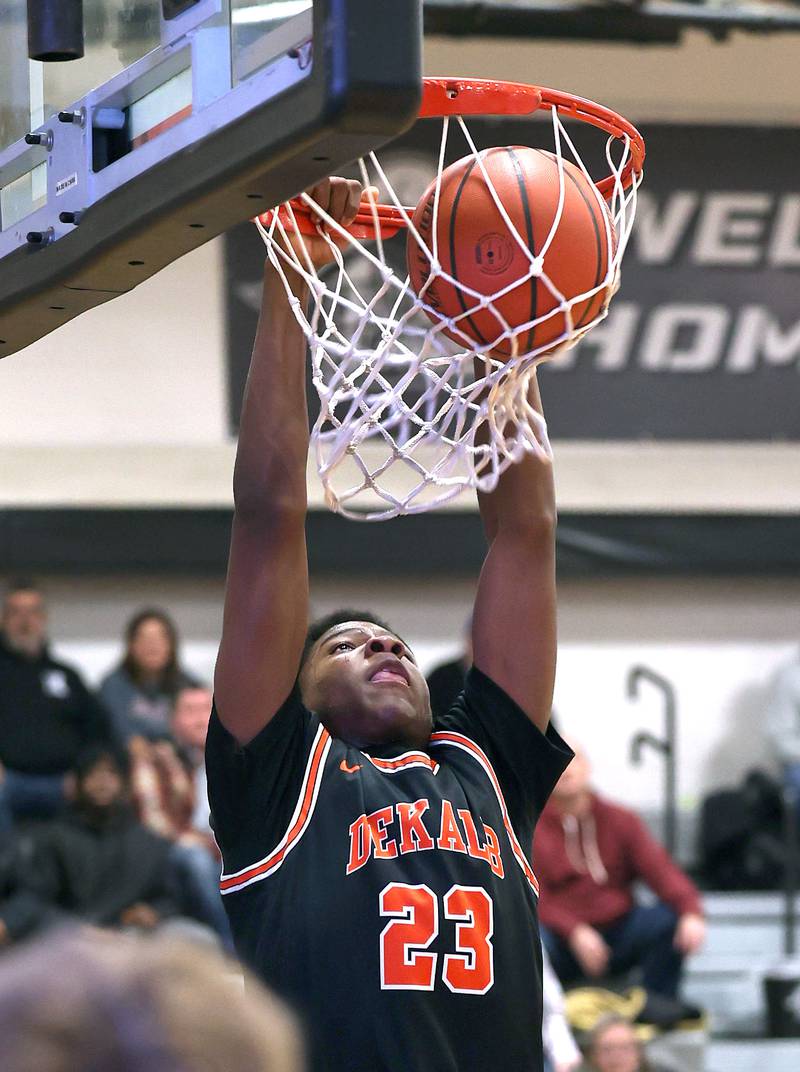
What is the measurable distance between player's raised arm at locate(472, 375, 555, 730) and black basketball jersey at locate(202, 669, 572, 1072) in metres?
0.21

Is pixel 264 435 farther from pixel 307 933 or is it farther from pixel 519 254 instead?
pixel 307 933

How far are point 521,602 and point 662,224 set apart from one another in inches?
265

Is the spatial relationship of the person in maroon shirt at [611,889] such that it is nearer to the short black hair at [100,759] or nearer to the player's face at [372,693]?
the short black hair at [100,759]

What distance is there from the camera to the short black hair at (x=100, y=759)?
7039 mm

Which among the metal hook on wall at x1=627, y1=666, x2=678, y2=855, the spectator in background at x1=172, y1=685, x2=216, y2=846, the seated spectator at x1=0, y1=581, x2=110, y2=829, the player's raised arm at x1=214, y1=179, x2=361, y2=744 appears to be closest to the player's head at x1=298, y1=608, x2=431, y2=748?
the player's raised arm at x1=214, y1=179, x2=361, y2=744

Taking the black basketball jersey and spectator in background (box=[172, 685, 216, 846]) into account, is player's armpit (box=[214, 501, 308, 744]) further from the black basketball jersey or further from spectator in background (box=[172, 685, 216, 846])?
spectator in background (box=[172, 685, 216, 846])

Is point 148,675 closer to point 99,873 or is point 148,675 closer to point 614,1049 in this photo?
point 99,873

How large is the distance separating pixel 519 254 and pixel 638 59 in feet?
22.9

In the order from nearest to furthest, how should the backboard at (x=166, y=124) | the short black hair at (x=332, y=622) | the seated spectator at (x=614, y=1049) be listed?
1. the backboard at (x=166, y=124)
2. the short black hair at (x=332, y=622)
3. the seated spectator at (x=614, y=1049)

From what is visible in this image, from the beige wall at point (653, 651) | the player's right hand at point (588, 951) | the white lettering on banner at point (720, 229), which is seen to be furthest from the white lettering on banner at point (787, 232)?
the player's right hand at point (588, 951)

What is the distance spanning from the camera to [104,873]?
266 inches

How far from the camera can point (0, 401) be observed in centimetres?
902

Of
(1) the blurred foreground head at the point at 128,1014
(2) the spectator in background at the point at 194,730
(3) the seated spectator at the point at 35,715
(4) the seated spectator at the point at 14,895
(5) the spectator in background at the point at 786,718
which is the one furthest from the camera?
(5) the spectator in background at the point at 786,718

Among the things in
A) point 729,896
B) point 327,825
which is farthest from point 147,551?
point 327,825
